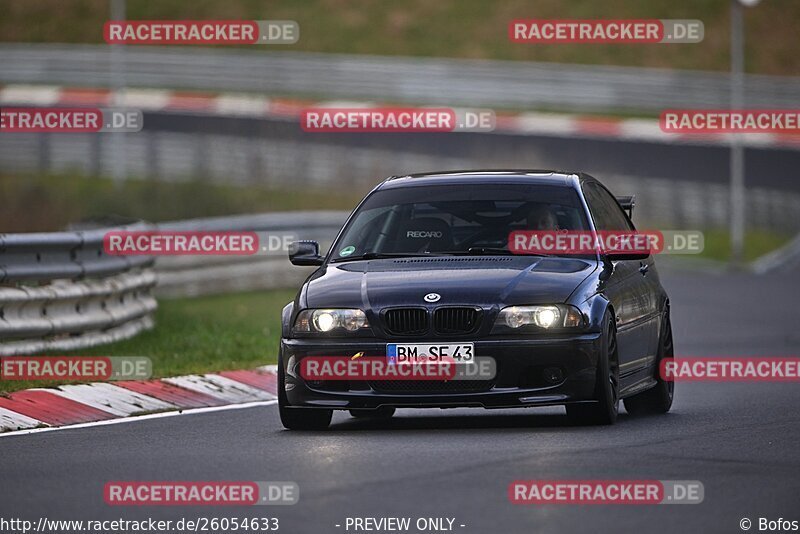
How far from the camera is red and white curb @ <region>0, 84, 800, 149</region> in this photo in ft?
148

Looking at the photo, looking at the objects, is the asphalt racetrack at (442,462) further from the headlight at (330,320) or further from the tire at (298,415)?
the headlight at (330,320)

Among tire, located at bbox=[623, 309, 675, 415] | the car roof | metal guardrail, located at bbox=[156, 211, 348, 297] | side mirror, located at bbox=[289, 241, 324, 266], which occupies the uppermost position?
the car roof

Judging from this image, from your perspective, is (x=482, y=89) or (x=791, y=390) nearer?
(x=791, y=390)

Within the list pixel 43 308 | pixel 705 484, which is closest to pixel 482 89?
pixel 43 308

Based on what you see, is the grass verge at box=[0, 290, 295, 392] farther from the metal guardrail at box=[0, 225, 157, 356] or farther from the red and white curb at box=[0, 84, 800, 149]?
the red and white curb at box=[0, 84, 800, 149]

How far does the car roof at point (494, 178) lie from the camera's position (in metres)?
12.4

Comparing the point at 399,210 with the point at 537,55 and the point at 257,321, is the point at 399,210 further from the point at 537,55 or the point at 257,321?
the point at 537,55

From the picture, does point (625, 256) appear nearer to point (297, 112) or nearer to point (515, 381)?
point (515, 381)

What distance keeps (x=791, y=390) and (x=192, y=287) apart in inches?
450

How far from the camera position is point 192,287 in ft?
79.8

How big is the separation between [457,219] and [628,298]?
1168 mm

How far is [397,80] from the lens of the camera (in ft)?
170

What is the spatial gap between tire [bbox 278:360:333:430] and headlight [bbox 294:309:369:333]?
31cm

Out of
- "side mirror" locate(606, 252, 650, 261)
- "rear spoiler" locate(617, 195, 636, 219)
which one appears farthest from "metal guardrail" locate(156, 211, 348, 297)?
"side mirror" locate(606, 252, 650, 261)
